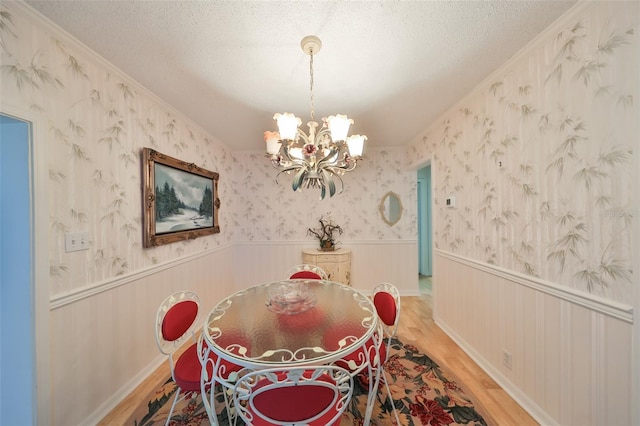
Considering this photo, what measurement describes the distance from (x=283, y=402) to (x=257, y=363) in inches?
7.6

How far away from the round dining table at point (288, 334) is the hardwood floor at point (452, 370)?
0.81 m

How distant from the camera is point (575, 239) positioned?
1.21 meters

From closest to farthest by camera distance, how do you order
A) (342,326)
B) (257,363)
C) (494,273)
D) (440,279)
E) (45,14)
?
(257,363) < (45,14) < (342,326) < (494,273) < (440,279)

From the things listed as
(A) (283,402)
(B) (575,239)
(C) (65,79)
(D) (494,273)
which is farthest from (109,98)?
(D) (494,273)

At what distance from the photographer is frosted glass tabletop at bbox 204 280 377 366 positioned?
3.39 ft

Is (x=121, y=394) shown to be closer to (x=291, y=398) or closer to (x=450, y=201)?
(x=291, y=398)

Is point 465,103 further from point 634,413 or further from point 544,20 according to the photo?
point 634,413

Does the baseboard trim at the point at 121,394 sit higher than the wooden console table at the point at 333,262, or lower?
lower

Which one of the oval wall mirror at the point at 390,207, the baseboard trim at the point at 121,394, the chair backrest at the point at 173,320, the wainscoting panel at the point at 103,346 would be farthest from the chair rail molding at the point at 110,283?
the oval wall mirror at the point at 390,207

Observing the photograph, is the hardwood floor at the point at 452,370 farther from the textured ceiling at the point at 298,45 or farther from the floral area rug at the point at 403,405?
the textured ceiling at the point at 298,45

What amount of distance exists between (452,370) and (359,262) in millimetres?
1955

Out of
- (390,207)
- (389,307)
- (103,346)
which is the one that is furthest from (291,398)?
(390,207)

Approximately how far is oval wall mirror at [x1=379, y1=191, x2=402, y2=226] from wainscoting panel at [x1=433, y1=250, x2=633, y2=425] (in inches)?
64.7

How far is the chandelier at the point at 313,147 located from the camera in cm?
139
